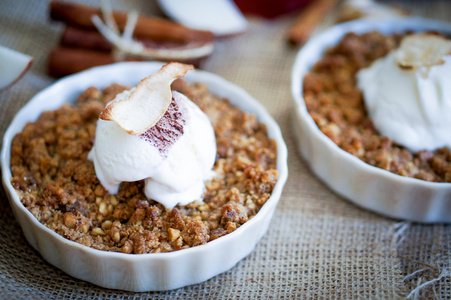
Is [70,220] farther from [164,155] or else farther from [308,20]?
[308,20]

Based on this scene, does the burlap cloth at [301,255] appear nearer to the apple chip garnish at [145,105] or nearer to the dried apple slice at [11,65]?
the dried apple slice at [11,65]

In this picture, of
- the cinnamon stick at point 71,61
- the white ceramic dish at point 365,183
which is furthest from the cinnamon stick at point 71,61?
the white ceramic dish at point 365,183

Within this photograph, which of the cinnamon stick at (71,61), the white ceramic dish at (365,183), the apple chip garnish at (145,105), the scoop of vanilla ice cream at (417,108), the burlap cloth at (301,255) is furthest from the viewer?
the cinnamon stick at (71,61)

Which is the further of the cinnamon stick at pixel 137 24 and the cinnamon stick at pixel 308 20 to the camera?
the cinnamon stick at pixel 308 20

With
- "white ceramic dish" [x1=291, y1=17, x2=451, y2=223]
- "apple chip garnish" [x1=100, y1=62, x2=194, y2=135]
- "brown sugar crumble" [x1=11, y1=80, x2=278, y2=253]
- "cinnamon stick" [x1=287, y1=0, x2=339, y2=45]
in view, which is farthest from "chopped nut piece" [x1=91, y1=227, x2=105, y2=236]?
"cinnamon stick" [x1=287, y1=0, x2=339, y2=45]

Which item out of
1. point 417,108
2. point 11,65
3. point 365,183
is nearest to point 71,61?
point 11,65

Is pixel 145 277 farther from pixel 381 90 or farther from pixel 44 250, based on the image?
pixel 381 90

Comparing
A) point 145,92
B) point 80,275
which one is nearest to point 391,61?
point 145,92
